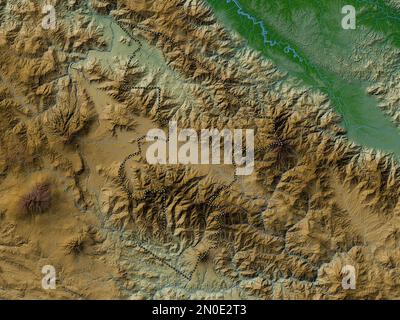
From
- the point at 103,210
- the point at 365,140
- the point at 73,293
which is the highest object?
the point at 365,140

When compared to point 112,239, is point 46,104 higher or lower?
higher

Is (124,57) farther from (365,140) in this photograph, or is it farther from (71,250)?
(365,140)

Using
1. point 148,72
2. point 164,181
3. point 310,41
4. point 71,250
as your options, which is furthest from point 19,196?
point 310,41

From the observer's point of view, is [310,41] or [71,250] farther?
[310,41]

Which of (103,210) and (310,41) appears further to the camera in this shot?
(310,41)

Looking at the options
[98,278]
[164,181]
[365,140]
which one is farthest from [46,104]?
[365,140]

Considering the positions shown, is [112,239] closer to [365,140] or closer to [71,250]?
[71,250]
